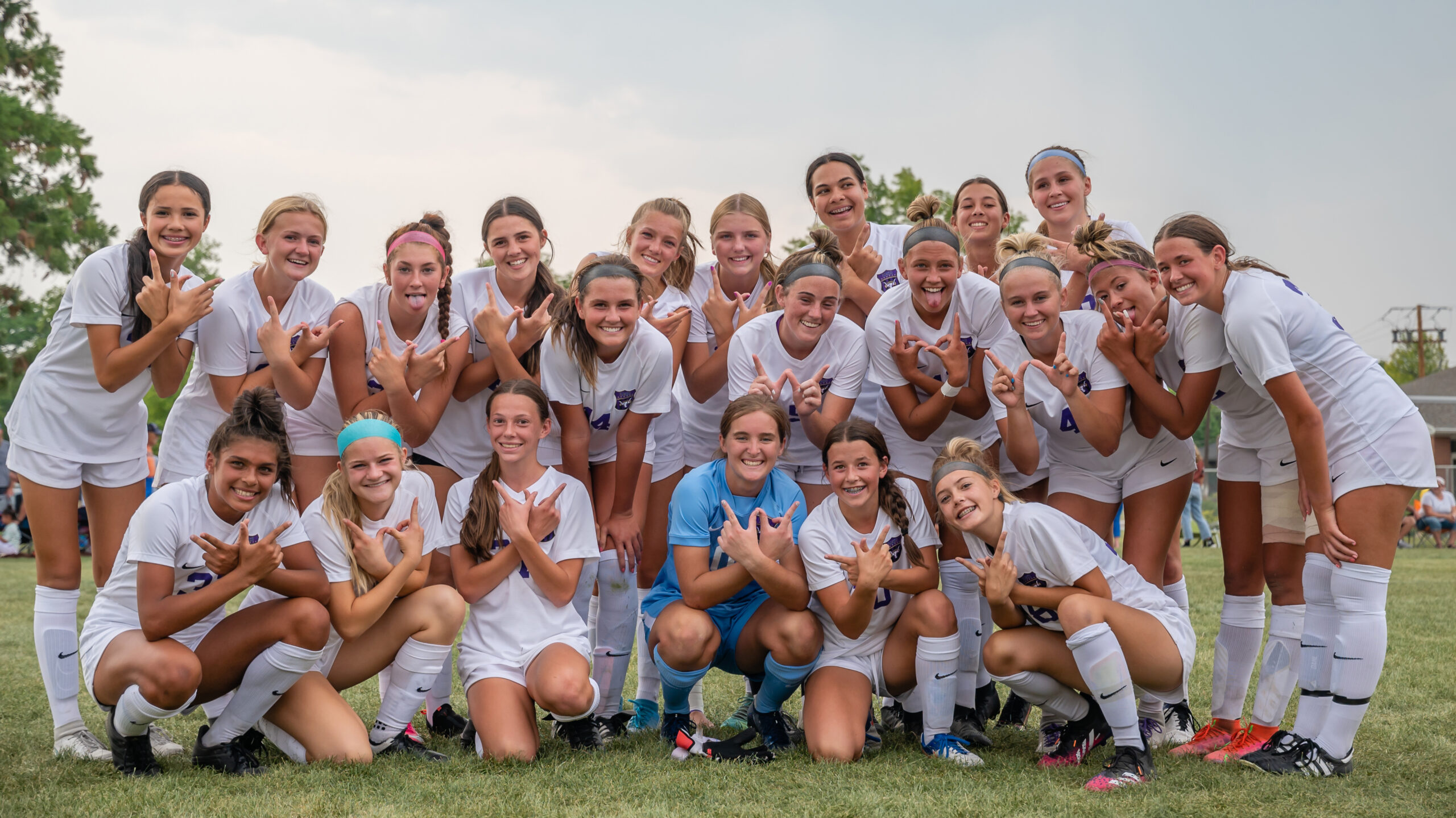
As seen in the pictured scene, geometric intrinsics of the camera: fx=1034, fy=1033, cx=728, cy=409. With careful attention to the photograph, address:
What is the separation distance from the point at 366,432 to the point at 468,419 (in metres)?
0.83

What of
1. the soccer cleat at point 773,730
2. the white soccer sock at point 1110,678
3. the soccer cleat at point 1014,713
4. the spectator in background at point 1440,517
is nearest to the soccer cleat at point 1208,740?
the white soccer sock at point 1110,678

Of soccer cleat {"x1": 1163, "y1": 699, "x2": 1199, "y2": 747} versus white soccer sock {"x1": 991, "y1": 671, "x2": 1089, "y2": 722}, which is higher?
white soccer sock {"x1": 991, "y1": 671, "x2": 1089, "y2": 722}

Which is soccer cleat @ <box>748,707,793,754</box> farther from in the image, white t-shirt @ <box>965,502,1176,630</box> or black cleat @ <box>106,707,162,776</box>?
black cleat @ <box>106,707,162,776</box>

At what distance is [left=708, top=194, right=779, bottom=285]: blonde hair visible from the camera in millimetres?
5453

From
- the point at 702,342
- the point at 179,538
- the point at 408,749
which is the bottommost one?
the point at 408,749

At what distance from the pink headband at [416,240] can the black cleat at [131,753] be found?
7.21 ft

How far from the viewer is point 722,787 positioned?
12.0 feet

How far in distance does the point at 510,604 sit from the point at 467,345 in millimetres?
1277

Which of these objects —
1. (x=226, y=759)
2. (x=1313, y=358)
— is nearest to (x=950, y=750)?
(x=1313, y=358)


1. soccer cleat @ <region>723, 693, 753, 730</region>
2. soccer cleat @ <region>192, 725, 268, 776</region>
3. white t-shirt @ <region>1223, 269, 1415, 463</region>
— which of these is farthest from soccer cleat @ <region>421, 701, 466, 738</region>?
white t-shirt @ <region>1223, 269, 1415, 463</region>

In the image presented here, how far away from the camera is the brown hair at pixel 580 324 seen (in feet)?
15.6

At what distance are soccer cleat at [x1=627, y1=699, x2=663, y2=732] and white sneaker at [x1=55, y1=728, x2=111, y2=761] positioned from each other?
2.16 metres

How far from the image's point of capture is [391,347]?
4750mm

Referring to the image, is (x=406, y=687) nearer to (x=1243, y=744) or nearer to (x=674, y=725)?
(x=674, y=725)
